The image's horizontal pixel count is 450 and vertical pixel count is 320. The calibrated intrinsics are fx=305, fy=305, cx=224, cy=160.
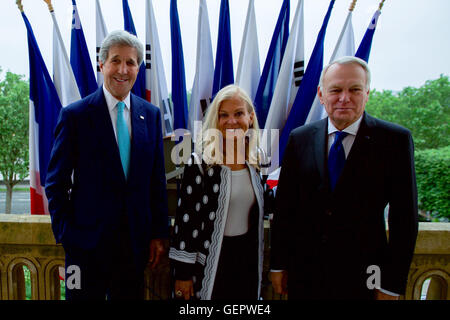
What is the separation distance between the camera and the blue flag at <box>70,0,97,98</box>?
11.7 feet

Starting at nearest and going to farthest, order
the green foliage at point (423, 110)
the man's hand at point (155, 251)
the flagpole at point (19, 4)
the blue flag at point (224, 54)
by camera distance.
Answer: the man's hand at point (155, 251) < the flagpole at point (19, 4) < the blue flag at point (224, 54) < the green foliage at point (423, 110)

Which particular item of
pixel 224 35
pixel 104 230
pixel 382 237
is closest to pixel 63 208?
pixel 104 230

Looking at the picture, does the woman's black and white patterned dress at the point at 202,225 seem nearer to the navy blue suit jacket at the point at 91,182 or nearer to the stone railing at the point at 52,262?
the navy blue suit jacket at the point at 91,182

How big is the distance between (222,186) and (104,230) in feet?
2.42

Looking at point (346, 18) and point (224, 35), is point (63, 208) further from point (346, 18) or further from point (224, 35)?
point (346, 18)

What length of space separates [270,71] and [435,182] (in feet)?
32.7

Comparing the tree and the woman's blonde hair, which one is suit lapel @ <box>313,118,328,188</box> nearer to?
the woman's blonde hair

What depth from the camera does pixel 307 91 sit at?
3477 millimetres

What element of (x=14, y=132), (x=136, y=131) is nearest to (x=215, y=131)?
(x=136, y=131)

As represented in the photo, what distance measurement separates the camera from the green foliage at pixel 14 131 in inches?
649

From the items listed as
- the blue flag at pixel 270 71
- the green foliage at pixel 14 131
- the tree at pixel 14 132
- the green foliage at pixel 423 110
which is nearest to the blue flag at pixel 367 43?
the blue flag at pixel 270 71

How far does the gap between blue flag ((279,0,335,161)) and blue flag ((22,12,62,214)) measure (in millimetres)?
2631

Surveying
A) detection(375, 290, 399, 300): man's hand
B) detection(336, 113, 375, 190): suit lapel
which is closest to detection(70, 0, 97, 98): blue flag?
detection(336, 113, 375, 190): suit lapel

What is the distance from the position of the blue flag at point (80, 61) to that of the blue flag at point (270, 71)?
1971 millimetres
